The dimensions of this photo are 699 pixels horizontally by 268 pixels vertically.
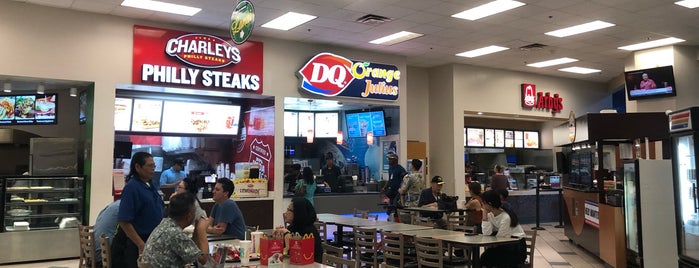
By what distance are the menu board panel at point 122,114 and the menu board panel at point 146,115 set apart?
9 cm

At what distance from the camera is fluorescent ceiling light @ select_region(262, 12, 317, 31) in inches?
356

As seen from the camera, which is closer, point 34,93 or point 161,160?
point 34,93

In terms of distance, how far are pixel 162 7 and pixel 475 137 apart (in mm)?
9681

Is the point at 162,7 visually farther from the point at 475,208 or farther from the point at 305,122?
the point at 475,208

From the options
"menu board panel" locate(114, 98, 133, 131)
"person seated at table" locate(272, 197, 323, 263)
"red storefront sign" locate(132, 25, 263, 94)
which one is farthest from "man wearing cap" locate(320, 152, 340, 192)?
"person seated at table" locate(272, 197, 323, 263)

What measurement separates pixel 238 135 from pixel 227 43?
2.27m

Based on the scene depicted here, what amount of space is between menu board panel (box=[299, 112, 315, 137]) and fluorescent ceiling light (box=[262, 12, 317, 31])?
10.7ft

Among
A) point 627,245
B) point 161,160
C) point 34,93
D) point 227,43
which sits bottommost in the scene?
point 627,245

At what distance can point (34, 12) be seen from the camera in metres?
8.12

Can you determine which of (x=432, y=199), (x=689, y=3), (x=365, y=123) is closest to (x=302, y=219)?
(x=432, y=199)

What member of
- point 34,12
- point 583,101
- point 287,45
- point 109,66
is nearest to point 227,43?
point 287,45

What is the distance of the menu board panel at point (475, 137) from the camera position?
49.6ft

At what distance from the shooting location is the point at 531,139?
653 inches

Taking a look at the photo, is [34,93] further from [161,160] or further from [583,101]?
[583,101]
